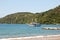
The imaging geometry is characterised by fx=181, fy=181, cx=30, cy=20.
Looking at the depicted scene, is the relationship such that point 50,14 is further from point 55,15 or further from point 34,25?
point 34,25

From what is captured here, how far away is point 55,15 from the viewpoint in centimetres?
19112

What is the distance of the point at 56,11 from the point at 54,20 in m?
20.7

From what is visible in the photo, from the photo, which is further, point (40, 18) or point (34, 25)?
point (40, 18)

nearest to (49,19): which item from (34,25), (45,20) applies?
(45,20)

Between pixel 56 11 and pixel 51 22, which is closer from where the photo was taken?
pixel 51 22

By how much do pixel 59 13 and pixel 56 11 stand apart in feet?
17.3

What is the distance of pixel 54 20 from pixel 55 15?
11.0m

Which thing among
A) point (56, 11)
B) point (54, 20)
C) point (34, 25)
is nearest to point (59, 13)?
point (56, 11)

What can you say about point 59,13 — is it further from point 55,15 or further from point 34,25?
point 34,25

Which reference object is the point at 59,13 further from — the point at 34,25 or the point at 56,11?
the point at 34,25

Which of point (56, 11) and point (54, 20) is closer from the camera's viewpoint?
point (54, 20)

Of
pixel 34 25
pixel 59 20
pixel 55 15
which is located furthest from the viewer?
pixel 55 15

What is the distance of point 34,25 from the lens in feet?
328

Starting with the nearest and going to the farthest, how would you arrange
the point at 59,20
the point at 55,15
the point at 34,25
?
the point at 34,25 < the point at 59,20 < the point at 55,15
